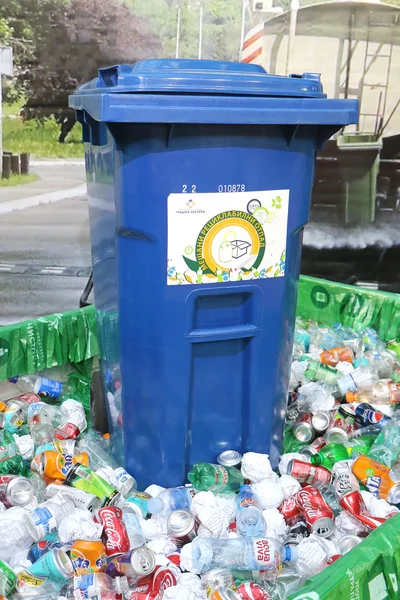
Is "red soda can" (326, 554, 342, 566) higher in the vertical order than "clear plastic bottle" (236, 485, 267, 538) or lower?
lower

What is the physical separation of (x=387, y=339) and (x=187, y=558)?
194cm

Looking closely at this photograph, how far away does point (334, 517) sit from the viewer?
2.13m

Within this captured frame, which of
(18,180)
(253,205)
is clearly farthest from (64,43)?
(253,205)

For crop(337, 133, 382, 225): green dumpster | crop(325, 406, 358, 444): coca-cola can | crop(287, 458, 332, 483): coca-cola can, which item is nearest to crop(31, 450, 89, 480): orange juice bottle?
crop(287, 458, 332, 483): coca-cola can

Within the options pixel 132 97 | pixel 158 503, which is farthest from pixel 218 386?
pixel 132 97

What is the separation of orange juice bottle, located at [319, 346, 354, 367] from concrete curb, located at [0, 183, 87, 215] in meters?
1.89

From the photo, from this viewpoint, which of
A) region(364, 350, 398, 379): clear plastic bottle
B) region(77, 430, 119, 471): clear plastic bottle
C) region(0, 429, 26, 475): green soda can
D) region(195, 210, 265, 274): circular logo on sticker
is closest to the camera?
region(195, 210, 265, 274): circular logo on sticker

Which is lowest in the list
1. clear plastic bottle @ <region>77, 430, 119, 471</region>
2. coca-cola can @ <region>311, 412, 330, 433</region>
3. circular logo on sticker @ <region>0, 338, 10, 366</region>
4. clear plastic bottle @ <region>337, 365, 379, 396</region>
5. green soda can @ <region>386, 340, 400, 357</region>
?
clear plastic bottle @ <region>77, 430, 119, 471</region>

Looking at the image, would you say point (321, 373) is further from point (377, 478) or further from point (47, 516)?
point (47, 516)

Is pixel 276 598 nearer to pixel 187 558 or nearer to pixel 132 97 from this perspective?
pixel 187 558

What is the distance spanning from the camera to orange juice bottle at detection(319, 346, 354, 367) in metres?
3.17

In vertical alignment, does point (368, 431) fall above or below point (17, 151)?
below

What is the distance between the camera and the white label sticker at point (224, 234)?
1.90m

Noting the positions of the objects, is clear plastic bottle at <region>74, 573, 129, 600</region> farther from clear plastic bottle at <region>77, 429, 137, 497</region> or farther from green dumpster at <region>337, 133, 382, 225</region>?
green dumpster at <region>337, 133, 382, 225</region>
